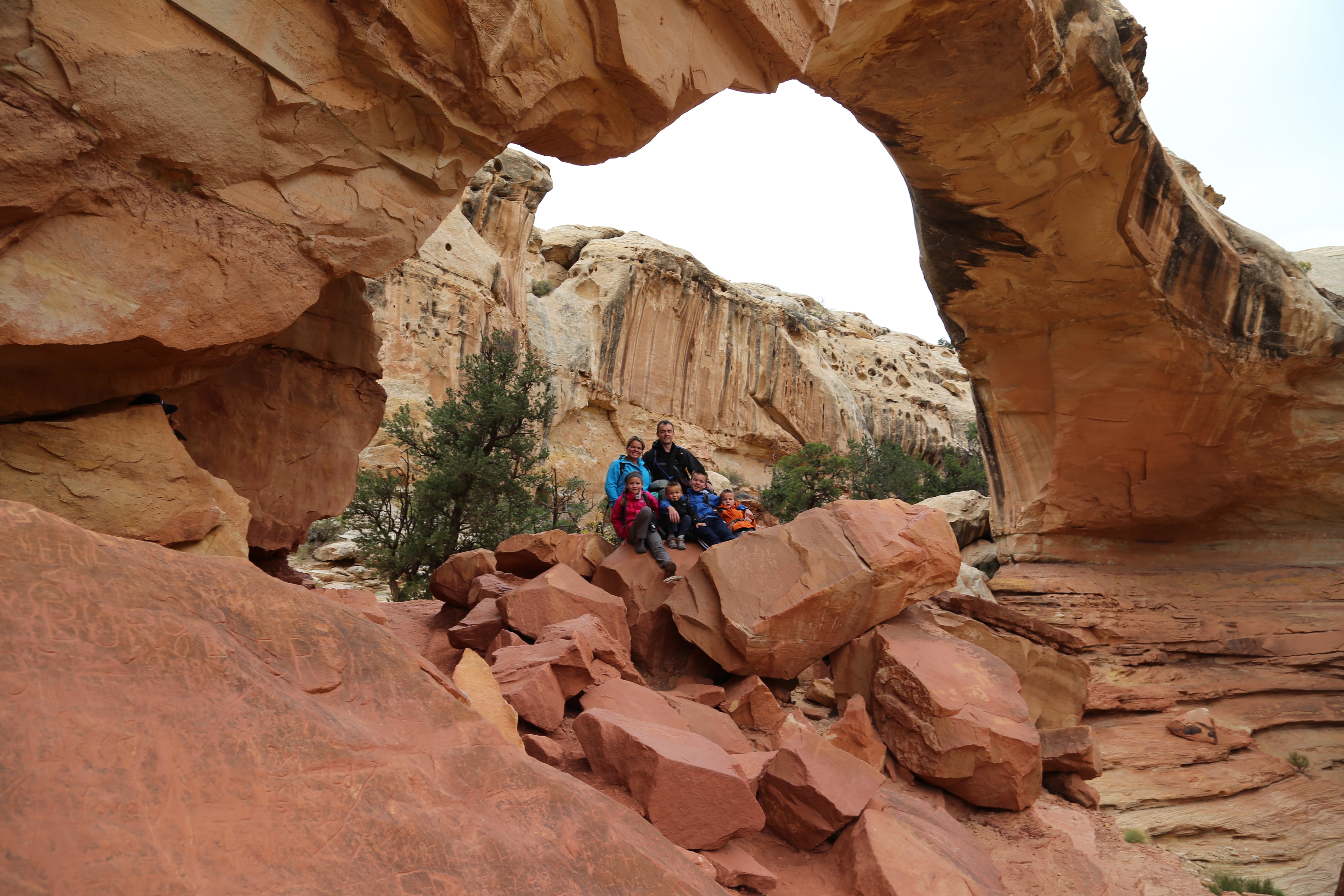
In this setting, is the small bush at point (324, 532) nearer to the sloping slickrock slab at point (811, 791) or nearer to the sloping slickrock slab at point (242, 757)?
the sloping slickrock slab at point (811, 791)

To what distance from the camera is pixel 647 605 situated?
6.04m

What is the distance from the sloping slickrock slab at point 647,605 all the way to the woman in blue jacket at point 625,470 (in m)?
0.56

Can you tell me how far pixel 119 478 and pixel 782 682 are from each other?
458cm

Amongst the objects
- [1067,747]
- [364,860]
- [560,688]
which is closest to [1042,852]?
[1067,747]

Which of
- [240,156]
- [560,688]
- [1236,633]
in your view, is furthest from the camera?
[1236,633]

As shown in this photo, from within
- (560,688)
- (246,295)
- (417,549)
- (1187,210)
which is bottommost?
(417,549)

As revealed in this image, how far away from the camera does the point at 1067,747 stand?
6.04 meters

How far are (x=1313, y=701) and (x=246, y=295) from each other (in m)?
12.9

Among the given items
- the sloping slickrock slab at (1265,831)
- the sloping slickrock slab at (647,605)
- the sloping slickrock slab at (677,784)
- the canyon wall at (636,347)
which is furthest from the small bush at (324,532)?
the sloping slickrock slab at (1265,831)

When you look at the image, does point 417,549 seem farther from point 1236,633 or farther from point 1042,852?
point 1236,633

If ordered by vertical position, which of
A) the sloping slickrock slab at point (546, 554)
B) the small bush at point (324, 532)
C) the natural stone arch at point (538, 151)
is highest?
the natural stone arch at point (538, 151)

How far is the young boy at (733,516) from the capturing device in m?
7.32

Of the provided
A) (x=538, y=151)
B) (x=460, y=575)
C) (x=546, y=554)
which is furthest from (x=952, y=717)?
(x=538, y=151)

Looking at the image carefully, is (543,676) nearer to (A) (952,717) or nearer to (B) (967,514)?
(A) (952,717)
